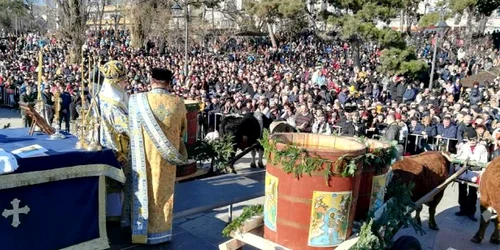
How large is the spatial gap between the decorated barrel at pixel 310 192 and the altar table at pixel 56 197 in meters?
1.66

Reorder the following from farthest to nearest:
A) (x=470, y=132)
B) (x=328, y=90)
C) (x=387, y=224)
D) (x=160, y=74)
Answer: (x=328, y=90) < (x=470, y=132) < (x=160, y=74) < (x=387, y=224)

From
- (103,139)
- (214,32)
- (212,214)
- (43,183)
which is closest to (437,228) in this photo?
(212,214)

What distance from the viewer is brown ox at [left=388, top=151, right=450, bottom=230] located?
5.51 m

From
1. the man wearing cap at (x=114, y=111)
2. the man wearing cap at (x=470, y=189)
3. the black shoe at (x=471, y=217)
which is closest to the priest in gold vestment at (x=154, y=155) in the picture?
the man wearing cap at (x=114, y=111)

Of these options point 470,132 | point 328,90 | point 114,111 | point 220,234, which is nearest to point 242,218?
point 114,111

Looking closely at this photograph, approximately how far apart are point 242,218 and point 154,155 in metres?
1.19

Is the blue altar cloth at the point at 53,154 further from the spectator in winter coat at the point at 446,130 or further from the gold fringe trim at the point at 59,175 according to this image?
the spectator in winter coat at the point at 446,130

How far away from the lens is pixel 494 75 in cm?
1878

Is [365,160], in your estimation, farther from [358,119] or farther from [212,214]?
[358,119]

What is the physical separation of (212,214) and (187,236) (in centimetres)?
105

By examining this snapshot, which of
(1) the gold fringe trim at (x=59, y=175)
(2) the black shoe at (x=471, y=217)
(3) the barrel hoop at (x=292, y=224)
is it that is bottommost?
(2) the black shoe at (x=471, y=217)

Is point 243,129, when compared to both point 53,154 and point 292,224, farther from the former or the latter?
point 292,224

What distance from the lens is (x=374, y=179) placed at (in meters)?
3.99

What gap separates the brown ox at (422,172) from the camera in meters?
5.51
